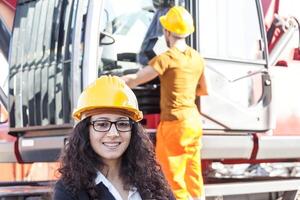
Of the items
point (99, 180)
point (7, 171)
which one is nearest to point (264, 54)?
point (7, 171)

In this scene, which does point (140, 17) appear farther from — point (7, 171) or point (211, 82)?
point (7, 171)

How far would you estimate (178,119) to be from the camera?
448cm

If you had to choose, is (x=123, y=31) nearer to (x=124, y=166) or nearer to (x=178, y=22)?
(x=178, y=22)

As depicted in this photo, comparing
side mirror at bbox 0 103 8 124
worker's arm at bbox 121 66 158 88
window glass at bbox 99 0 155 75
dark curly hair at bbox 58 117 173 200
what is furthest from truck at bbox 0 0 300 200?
dark curly hair at bbox 58 117 173 200

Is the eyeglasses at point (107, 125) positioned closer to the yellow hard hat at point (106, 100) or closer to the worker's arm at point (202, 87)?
the yellow hard hat at point (106, 100)

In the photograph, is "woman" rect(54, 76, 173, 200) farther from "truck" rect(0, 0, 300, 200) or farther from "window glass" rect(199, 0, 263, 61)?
"window glass" rect(199, 0, 263, 61)

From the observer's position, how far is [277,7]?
5996 millimetres

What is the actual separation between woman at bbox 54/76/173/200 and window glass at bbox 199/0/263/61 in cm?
264

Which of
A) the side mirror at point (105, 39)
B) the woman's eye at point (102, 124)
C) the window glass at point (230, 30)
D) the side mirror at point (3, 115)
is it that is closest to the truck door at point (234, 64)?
the window glass at point (230, 30)

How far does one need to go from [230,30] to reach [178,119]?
0.90 metres

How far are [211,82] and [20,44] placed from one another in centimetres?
139

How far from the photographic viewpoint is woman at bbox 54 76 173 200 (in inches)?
85.3

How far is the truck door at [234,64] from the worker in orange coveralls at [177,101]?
276 mm

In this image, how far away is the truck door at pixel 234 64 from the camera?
4.84 metres
